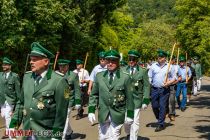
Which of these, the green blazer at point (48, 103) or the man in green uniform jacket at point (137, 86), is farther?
the man in green uniform jacket at point (137, 86)

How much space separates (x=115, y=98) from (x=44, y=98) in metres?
2.57

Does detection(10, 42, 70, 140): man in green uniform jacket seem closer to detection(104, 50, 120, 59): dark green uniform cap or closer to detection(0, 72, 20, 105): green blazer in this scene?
detection(104, 50, 120, 59): dark green uniform cap

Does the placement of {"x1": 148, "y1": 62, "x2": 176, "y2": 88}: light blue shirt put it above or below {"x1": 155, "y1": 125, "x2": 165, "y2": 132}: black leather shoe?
above

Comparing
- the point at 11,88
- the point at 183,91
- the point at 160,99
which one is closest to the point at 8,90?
the point at 11,88

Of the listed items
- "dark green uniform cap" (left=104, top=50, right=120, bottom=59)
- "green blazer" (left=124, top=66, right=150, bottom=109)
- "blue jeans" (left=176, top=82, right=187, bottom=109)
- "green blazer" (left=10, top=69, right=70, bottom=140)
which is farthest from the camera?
"blue jeans" (left=176, top=82, right=187, bottom=109)

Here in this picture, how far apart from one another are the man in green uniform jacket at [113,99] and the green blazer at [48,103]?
238cm

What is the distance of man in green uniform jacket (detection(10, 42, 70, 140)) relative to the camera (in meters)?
5.31

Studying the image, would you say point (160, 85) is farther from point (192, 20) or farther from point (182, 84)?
point (192, 20)

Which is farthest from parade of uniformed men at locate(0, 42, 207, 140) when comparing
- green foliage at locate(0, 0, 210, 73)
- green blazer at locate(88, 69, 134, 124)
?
green foliage at locate(0, 0, 210, 73)

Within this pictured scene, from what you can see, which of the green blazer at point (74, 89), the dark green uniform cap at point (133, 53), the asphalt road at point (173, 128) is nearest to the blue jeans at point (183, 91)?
the asphalt road at point (173, 128)

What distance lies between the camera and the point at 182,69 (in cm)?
1777

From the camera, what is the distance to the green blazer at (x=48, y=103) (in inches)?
208

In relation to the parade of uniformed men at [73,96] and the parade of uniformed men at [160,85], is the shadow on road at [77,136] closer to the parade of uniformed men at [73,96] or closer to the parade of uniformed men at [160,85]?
the parade of uniformed men at [73,96]

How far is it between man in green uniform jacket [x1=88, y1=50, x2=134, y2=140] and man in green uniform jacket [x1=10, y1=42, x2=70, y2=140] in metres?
2.38
